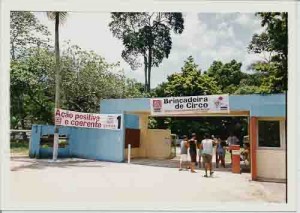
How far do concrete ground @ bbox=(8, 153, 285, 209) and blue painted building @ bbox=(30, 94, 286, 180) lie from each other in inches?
33.6

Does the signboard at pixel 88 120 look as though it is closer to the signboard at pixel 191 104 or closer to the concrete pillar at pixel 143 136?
the signboard at pixel 191 104

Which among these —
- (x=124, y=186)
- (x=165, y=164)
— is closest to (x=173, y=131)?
(x=165, y=164)

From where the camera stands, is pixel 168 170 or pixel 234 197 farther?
pixel 168 170

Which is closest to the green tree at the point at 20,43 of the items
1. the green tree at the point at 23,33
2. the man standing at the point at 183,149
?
the green tree at the point at 23,33

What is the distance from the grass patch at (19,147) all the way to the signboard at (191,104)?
589cm

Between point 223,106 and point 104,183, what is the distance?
168 inches

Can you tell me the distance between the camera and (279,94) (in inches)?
421

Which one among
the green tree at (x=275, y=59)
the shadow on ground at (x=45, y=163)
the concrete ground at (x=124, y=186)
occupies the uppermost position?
the green tree at (x=275, y=59)

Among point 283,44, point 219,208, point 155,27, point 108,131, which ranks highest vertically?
point 155,27

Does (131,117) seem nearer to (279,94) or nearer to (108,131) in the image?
(108,131)

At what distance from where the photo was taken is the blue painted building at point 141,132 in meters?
10.5

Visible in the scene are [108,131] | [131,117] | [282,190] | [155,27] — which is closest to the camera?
[282,190]

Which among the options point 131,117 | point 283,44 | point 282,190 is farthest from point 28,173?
point 283,44

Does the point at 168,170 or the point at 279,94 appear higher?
the point at 279,94
